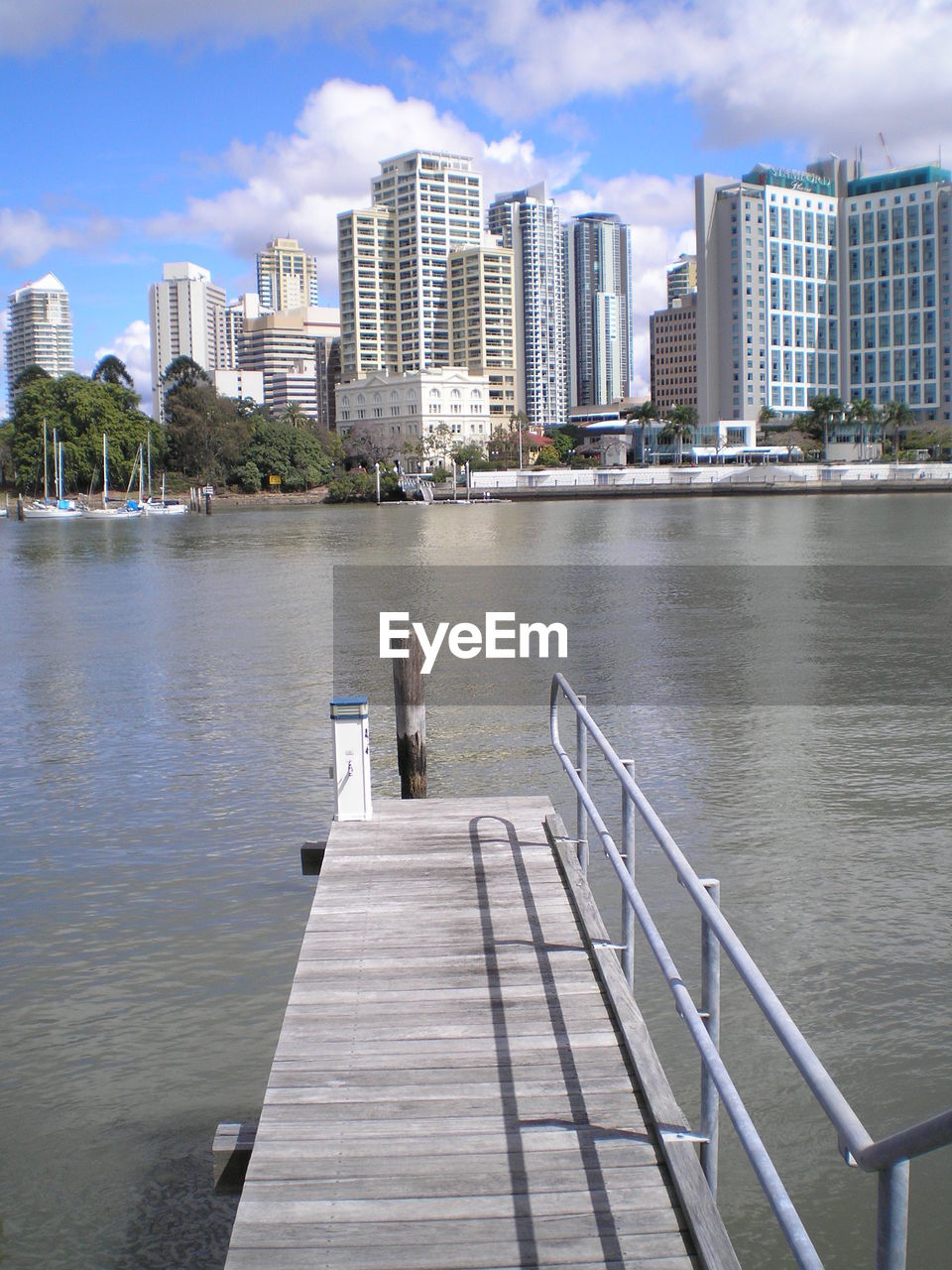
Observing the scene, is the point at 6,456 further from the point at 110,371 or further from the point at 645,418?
the point at 645,418

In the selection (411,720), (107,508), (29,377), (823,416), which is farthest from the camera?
(823,416)

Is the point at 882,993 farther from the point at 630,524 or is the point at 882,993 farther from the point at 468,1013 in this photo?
the point at 630,524

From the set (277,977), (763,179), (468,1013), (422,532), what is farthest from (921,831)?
(763,179)

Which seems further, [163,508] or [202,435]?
[202,435]

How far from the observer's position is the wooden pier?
394 centimetres

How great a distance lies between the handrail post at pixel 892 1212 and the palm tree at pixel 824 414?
565 ft

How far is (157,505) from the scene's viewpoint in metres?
122

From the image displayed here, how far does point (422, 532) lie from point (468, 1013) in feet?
232

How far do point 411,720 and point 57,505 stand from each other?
374 ft

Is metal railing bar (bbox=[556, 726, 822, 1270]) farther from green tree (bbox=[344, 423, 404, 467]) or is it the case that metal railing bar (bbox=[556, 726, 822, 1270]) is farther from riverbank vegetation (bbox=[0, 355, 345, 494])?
green tree (bbox=[344, 423, 404, 467])

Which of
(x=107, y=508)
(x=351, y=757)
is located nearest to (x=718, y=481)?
(x=107, y=508)

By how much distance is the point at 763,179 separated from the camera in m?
196

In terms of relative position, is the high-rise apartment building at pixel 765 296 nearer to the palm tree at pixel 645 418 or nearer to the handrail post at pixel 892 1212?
the palm tree at pixel 645 418

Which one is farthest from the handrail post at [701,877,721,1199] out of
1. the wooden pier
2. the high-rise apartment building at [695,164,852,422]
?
the high-rise apartment building at [695,164,852,422]
